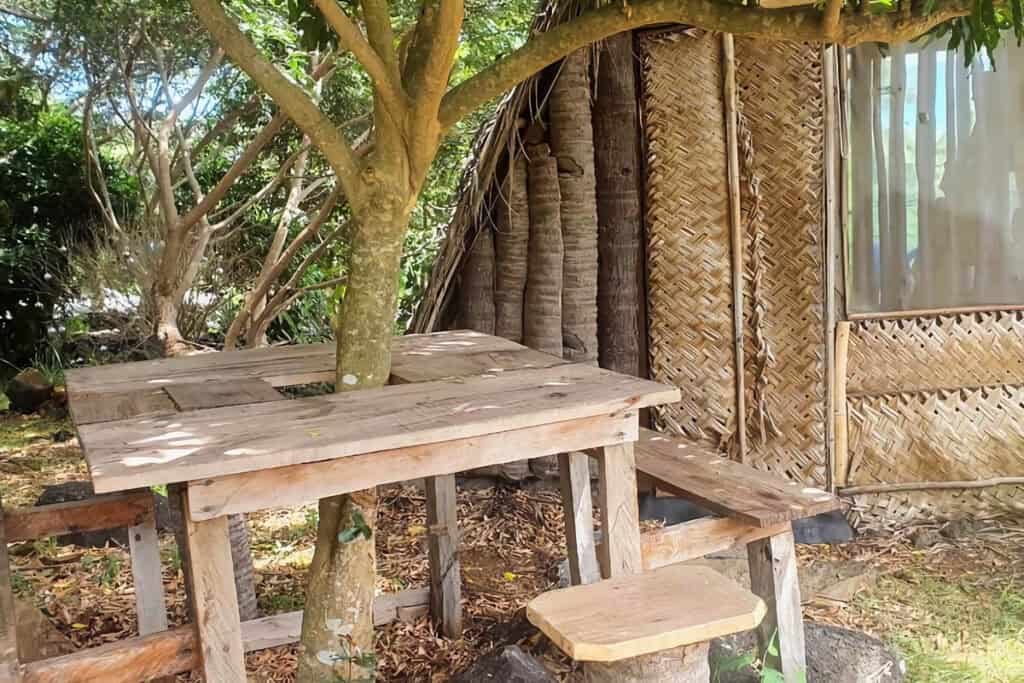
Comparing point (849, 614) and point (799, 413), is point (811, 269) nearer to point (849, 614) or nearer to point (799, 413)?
point (799, 413)

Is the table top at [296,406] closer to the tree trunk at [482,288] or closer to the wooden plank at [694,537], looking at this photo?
the wooden plank at [694,537]

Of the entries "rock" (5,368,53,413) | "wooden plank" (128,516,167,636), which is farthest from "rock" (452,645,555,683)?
"rock" (5,368,53,413)

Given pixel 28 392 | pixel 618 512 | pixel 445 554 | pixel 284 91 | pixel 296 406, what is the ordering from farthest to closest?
pixel 28 392
pixel 445 554
pixel 618 512
pixel 284 91
pixel 296 406

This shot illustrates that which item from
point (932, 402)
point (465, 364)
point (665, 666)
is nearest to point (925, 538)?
point (932, 402)

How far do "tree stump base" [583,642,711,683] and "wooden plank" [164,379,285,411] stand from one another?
1.17 meters

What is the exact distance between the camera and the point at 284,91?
2.61 meters

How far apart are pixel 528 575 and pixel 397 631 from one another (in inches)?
27.9

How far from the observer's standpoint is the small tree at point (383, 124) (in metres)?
2.61

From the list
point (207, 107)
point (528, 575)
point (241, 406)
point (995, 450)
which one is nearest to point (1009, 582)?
point (995, 450)

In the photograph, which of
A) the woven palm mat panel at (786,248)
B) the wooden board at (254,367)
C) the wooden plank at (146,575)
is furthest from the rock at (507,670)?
the woven palm mat panel at (786,248)

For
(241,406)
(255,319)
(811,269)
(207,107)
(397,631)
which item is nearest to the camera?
(241,406)

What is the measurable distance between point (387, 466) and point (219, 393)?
70cm

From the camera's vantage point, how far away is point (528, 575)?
419cm

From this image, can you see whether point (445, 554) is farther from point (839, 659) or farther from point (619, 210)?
point (619, 210)
